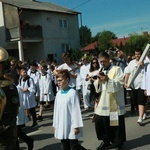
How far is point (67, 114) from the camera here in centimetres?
461

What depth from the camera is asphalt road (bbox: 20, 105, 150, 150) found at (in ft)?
20.1

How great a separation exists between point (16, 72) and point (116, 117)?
6398 millimetres

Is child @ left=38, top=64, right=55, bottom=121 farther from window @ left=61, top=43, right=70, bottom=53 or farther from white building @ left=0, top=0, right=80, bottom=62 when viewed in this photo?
window @ left=61, top=43, right=70, bottom=53

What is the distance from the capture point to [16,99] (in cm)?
351

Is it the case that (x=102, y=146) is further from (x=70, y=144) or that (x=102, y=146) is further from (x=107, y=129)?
(x=70, y=144)

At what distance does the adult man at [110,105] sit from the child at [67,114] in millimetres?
982

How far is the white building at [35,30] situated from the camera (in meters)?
32.0

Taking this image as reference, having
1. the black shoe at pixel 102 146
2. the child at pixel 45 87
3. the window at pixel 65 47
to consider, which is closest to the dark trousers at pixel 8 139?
the black shoe at pixel 102 146

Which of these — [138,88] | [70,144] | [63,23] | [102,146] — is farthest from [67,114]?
[63,23]

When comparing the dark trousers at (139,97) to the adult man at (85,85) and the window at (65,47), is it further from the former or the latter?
the window at (65,47)

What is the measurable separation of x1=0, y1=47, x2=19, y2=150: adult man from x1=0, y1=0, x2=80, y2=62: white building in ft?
90.8

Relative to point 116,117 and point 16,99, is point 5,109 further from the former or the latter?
point 116,117

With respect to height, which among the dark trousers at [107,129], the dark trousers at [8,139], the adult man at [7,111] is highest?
the adult man at [7,111]

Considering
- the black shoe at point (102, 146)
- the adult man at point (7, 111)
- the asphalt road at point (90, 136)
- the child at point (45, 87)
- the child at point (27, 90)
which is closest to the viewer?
the adult man at point (7, 111)
